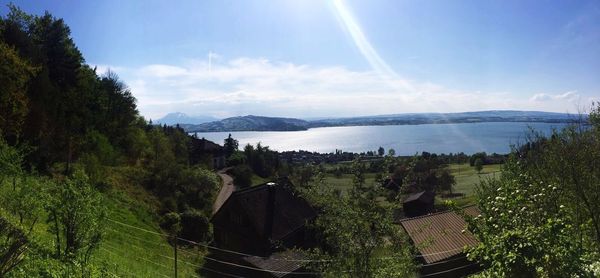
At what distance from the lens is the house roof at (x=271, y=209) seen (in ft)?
109

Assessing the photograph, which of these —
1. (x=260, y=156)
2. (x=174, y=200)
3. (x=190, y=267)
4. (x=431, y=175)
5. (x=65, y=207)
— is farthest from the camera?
(x=260, y=156)

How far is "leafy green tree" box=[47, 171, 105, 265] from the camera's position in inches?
427

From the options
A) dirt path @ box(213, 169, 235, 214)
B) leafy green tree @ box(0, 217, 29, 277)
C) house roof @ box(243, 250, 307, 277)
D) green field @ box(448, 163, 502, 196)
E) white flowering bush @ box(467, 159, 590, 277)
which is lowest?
green field @ box(448, 163, 502, 196)

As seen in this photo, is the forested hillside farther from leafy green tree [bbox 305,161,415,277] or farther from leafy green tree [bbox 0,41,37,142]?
leafy green tree [bbox 305,161,415,277]

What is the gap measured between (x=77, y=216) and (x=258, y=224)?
2278 centimetres

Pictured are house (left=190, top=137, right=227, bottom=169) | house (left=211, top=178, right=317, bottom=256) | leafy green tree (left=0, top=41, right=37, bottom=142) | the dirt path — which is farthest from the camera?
house (left=190, top=137, right=227, bottom=169)

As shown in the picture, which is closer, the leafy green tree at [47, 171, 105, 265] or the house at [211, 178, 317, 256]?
the leafy green tree at [47, 171, 105, 265]

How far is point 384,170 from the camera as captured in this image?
10328 mm

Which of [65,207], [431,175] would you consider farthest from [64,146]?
[431,175]

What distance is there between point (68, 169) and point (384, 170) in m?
36.0

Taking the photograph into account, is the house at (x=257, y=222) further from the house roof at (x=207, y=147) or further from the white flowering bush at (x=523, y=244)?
the house roof at (x=207, y=147)

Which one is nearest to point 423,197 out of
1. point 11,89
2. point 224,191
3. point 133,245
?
point 224,191

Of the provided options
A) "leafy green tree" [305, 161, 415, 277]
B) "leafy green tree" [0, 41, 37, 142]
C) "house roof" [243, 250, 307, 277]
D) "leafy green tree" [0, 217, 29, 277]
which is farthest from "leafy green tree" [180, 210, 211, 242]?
"leafy green tree" [305, 161, 415, 277]

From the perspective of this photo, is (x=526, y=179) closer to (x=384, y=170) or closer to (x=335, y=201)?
(x=384, y=170)
